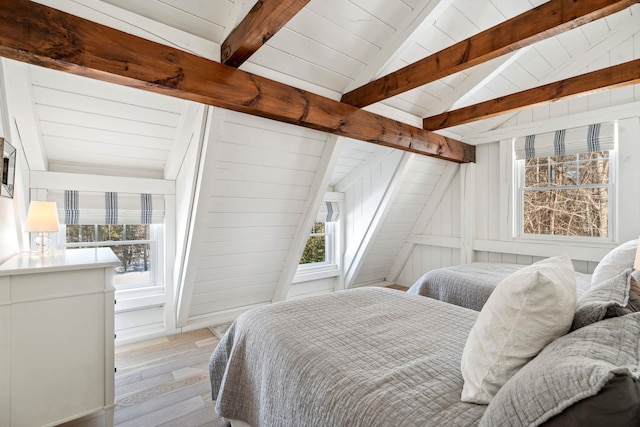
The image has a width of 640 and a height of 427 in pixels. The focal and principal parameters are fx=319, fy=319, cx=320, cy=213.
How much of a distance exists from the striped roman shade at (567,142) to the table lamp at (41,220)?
432 centimetres

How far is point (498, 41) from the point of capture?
186cm

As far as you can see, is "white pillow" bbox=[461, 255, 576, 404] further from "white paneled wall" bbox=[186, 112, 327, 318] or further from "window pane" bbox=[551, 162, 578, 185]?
"window pane" bbox=[551, 162, 578, 185]

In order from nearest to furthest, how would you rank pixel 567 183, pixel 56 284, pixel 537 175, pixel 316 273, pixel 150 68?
1. pixel 56 284
2. pixel 150 68
3. pixel 567 183
4. pixel 537 175
5. pixel 316 273

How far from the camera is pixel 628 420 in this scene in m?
0.59

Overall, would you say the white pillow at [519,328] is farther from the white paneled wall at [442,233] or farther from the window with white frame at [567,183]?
the white paneled wall at [442,233]

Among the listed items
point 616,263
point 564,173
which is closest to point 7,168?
point 616,263

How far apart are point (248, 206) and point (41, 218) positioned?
1361 millimetres

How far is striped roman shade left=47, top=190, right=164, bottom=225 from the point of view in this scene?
2.54 metres

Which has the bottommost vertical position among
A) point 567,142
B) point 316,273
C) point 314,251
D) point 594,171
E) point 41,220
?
point 316,273

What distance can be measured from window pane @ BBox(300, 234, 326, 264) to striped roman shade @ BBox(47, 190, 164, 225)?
1903 millimetres

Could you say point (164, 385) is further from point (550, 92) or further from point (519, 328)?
point (550, 92)

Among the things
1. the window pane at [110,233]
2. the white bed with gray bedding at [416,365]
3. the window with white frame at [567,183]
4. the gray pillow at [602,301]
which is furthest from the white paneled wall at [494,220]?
the window pane at [110,233]

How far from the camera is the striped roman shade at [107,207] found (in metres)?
2.54

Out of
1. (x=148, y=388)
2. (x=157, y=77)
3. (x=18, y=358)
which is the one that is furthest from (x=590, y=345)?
(x=148, y=388)
